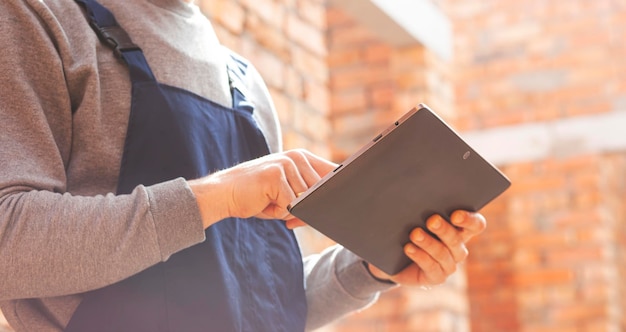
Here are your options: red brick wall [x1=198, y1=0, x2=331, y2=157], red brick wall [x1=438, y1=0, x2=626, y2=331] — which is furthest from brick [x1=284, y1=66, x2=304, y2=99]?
red brick wall [x1=438, y1=0, x2=626, y2=331]

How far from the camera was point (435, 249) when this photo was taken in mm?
1381

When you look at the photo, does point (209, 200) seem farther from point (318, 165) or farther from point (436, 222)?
point (436, 222)

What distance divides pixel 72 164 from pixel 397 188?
45 cm

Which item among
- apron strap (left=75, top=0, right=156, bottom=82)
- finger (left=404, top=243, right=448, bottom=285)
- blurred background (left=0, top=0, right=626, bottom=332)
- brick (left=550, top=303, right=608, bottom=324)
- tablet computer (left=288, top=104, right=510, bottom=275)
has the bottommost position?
brick (left=550, top=303, right=608, bottom=324)

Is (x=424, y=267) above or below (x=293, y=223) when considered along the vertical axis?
below

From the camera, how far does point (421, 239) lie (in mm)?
1345

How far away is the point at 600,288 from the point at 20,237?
4.69 m

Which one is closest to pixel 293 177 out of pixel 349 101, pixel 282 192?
pixel 282 192

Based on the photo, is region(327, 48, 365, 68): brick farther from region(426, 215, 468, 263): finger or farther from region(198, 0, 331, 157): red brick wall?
region(426, 215, 468, 263): finger

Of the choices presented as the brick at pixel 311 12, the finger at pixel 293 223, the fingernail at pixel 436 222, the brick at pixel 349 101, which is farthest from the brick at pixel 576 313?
the finger at pixel 293 223

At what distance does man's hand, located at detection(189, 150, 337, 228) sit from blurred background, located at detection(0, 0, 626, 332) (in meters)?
2.92

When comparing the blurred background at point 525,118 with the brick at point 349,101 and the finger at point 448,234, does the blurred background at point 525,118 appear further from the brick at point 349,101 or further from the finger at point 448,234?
the finger at point 448,234

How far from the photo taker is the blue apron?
1144 mm

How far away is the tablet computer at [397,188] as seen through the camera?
115 cm
